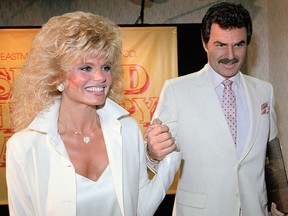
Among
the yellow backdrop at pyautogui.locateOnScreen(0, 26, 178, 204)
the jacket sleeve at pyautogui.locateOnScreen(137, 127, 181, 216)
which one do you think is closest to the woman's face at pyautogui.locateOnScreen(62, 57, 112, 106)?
the jacket sleeve at pyautogui.locateOnScreen(137, 127, 181, 216)

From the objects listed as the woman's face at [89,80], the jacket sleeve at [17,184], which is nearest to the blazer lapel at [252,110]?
the woman's face at [89,80]

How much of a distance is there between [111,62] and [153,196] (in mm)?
549

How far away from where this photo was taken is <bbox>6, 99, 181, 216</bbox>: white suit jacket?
1452mm

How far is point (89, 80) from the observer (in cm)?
152

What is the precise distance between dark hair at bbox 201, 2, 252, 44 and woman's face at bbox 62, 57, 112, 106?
2.65ft

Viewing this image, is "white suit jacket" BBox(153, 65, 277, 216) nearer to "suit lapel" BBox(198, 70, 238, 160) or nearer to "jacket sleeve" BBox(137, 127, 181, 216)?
"suit lapel" BBox(198, 70, 238, 160)

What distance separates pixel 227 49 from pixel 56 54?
94cm

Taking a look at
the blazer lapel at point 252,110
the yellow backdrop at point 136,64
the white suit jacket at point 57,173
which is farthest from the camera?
the yellow backdrop at point 136,64

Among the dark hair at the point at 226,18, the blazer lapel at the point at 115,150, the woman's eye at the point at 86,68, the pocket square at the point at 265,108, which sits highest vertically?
the dark hair at the point at 226,18

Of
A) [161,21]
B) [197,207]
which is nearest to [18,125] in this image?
[197,207]

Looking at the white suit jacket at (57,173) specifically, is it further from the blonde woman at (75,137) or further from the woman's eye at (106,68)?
the woman's eye at (106,68)

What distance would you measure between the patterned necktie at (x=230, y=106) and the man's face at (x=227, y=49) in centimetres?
6

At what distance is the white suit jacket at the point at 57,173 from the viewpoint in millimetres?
1452

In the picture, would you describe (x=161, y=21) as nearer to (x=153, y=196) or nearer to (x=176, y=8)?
(x=176, y=8)
